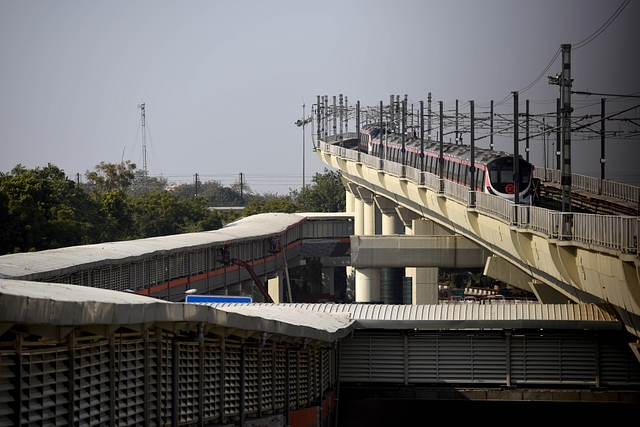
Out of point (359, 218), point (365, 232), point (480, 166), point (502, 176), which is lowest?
point (365, 232)

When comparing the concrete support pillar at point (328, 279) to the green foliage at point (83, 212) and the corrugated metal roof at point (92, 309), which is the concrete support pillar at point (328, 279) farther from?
the corrugated metal roof at point (92, 309)

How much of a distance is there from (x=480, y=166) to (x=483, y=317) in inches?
805

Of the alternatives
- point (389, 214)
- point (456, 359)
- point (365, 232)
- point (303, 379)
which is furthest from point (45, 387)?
point (365, 232)

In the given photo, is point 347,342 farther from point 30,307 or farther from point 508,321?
point 30,307

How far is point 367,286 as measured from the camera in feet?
181

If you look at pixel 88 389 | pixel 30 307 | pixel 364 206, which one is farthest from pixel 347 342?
pixel 364 206

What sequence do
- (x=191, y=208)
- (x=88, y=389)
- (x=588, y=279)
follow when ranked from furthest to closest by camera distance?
1. (x=191, y=208)
2. (x=588, y=279)
3. (x=88, y=389)

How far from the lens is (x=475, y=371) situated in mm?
23594

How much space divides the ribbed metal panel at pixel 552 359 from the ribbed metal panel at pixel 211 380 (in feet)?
37.4

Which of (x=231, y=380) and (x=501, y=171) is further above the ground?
(x=501, y=171)

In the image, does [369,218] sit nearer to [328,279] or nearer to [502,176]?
[328,279]

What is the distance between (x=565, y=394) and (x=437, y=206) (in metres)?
18.8

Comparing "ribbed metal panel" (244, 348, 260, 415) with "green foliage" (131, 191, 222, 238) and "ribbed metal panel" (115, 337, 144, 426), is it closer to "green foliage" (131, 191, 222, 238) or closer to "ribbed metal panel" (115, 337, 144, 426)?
"ribbed metal panel" (115, 337, 144, 426)

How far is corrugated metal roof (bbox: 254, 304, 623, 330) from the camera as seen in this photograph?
74.9ft
